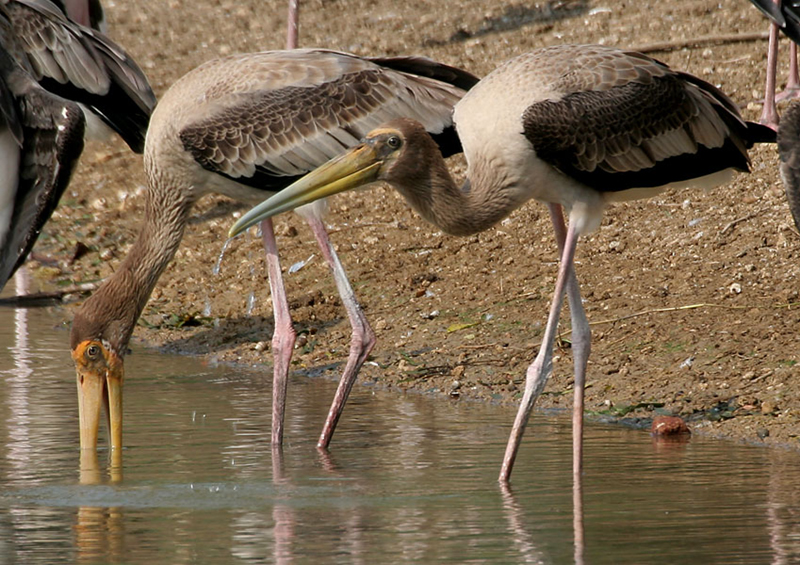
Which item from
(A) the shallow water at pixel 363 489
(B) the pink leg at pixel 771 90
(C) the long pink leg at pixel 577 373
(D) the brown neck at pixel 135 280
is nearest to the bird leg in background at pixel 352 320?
(A) the shallow water at pixel 363 489

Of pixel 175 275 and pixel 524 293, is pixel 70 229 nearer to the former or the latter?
pixel 175 275

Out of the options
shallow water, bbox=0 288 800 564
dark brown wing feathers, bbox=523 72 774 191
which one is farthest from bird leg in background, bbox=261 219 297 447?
dark brown wing feathers, bbox=523 72 774 191

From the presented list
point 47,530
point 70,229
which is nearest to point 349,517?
point 47,530

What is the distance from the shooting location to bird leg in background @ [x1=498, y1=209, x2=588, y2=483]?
548 centimetres

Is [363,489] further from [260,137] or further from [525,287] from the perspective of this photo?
[525,287]

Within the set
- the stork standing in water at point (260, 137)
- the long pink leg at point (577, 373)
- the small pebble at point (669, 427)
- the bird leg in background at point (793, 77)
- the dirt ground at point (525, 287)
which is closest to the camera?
the long pink leg at point (577, 373)

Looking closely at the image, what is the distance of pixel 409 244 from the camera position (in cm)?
889

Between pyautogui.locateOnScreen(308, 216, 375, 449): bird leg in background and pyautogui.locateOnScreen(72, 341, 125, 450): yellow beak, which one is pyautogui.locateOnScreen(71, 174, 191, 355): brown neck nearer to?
pyautogui.locateOnScreen(72, 341, 125, 450): yellow beak

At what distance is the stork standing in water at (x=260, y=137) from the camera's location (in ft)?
21.0

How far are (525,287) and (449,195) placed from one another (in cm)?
233

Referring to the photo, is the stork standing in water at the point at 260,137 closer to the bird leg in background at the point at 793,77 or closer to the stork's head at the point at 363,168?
the stork's head at the point at 363,168

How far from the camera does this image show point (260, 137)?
21.3 ft

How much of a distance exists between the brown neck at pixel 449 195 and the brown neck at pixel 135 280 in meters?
1.27

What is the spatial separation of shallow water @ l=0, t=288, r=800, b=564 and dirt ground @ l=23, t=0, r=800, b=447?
46 centimetres
